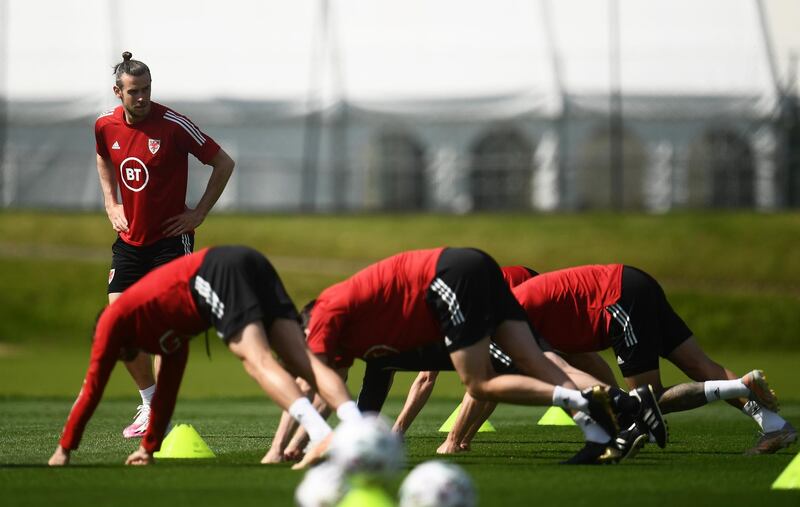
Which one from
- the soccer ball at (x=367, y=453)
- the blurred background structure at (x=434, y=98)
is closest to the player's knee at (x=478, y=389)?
the soccer ball at (x=367, y=453)

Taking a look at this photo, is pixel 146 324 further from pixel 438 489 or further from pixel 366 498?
pixel 438 489

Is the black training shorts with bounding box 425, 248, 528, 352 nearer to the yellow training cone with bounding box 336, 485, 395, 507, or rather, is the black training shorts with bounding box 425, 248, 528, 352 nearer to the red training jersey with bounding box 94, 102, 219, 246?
the yellow training cone with bounding box 336, 485, 395, 507

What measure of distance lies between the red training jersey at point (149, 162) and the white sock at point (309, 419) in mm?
3435

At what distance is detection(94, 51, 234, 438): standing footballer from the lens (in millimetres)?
10812

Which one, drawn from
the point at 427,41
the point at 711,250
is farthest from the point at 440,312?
the point at 427,41

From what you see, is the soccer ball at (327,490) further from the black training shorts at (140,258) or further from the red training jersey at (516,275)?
the black training shorts at (140,258)

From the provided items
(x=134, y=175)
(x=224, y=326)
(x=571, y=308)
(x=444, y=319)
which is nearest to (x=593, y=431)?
(x=444, y=319)

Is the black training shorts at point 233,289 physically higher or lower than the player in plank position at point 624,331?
higher

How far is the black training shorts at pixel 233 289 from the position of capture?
8.02m

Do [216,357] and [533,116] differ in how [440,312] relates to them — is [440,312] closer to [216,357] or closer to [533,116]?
[216,357]

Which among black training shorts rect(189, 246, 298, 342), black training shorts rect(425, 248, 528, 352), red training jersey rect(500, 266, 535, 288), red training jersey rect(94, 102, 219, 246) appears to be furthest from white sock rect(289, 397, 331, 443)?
red training jersey rect(94, 102, 219, 246)

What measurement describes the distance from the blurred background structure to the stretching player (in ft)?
93.2

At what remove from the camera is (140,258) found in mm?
10953

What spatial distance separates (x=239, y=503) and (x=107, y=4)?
1397 inches
